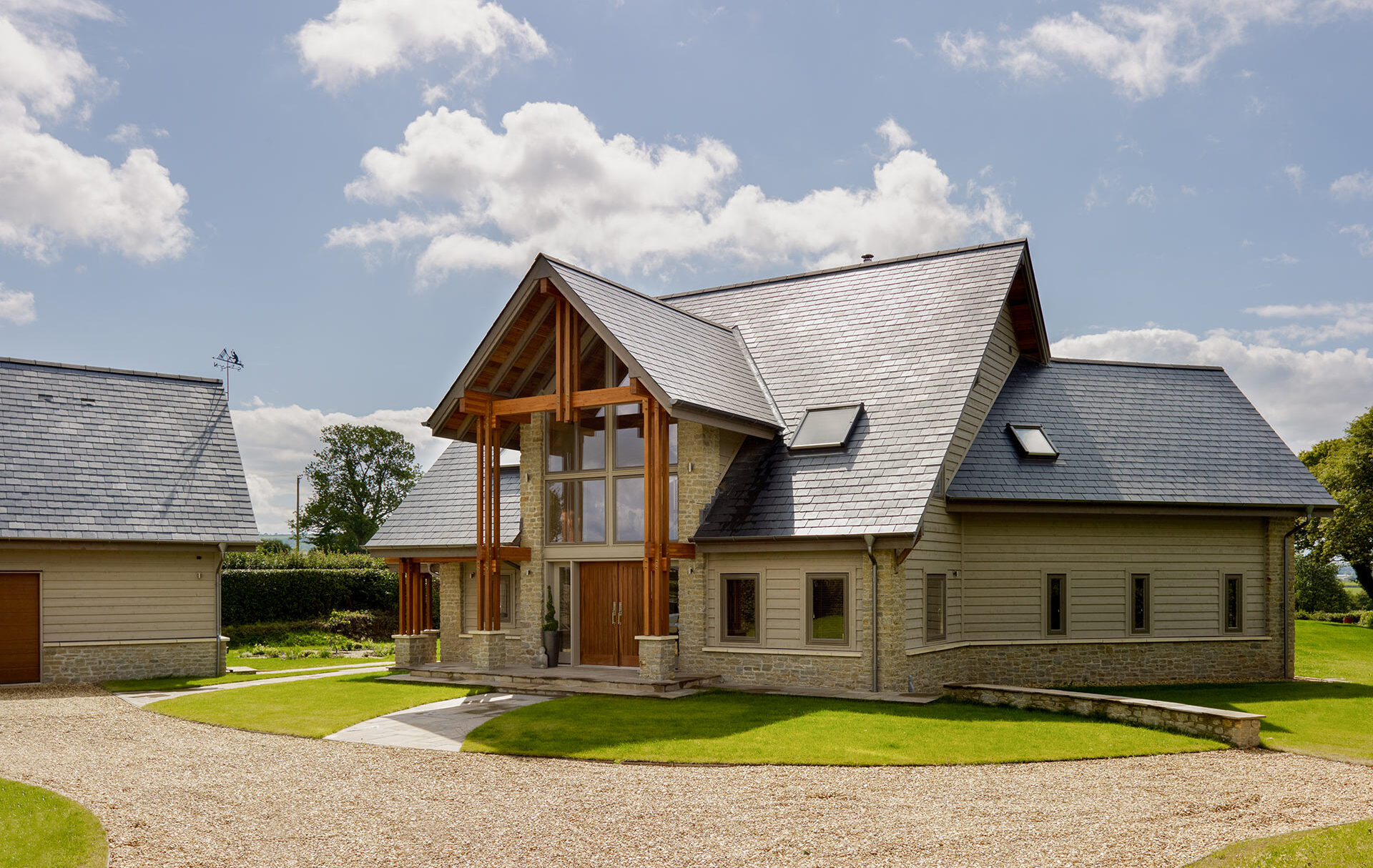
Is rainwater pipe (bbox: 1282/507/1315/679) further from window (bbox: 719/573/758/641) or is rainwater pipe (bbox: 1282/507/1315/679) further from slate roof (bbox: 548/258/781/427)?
window (bbox: 719/573/758/641)

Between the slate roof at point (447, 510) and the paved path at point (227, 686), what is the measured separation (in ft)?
9.15

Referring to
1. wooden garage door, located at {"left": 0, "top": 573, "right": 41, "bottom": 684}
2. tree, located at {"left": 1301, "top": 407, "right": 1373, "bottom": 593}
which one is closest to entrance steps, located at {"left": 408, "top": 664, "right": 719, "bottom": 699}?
wooden garage door, located at {"left": 0, "top": 573, "right": 41, "bottom": 684}

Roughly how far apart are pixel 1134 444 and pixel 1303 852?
13.8m

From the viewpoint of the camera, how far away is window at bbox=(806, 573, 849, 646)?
16.9 m

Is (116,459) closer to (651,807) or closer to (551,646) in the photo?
(551,646)

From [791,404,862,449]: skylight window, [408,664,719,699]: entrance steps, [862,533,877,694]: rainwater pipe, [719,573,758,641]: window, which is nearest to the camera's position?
[862,533,877,694]: rainwater pipe

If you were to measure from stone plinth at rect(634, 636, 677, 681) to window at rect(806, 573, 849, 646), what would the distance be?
2358 millimetres

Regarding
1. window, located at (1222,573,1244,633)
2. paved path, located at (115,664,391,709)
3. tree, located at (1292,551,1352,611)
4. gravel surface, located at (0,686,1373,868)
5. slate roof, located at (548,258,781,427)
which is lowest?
tree, located at (1292,551,1352,611)

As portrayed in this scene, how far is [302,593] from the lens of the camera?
32.0m

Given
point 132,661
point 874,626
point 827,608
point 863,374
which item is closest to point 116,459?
point 132,661

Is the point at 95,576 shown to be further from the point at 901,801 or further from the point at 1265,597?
the point at 1265,597

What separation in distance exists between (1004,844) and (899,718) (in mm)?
6092

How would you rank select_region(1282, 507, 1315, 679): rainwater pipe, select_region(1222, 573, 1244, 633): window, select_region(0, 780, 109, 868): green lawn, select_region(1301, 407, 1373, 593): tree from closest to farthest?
select_region(0, 780, 109, 868): green lawn → select_region(1222, 573, 1244, 633): window → select_region(1282, 507, 1315, 679): rainwater pipe → select_region(1301, 407, 1373, 593): tree

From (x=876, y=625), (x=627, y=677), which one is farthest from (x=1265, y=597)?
(x=627, y=677)
